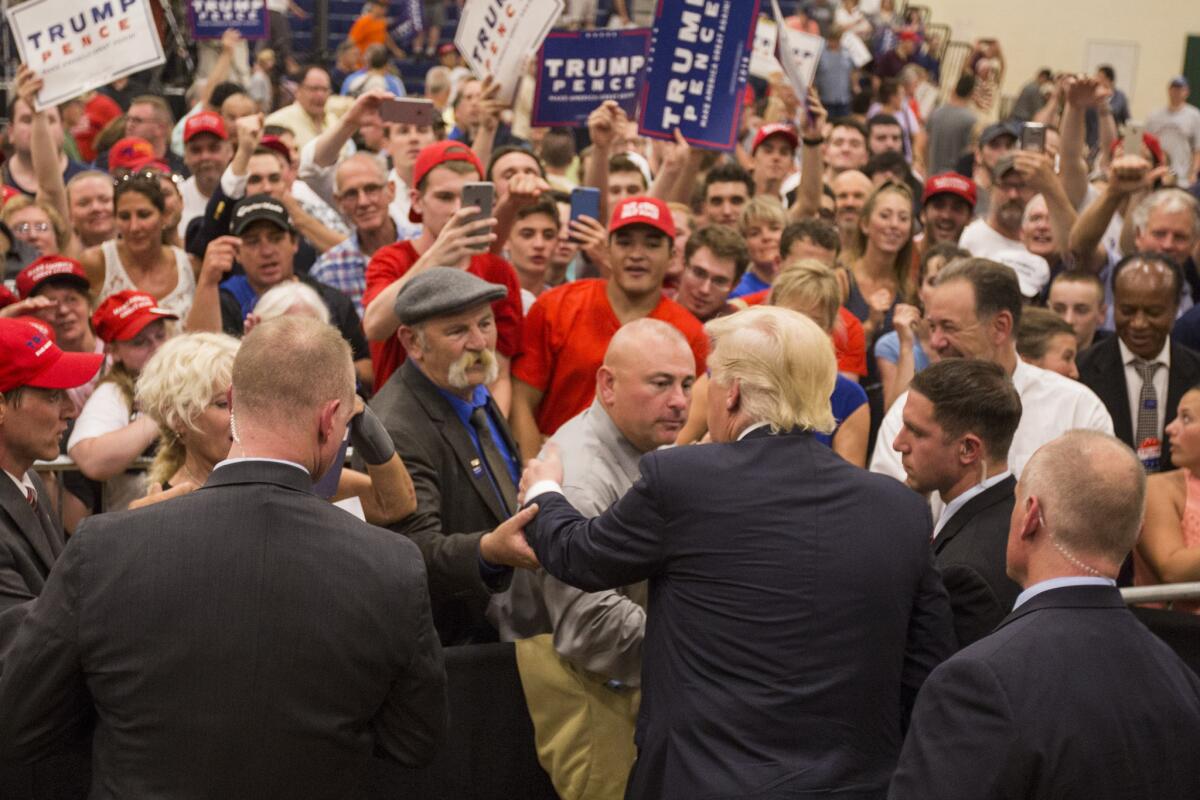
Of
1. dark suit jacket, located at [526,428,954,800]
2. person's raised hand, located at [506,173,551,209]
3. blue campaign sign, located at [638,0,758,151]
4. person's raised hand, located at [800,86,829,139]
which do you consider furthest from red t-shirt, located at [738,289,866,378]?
dark suit jacket, located at [526,428,954,800]

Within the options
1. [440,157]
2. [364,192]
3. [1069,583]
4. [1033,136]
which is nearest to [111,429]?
[440,157]

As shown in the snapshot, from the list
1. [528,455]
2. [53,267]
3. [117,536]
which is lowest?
[528,455]

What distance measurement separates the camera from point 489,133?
7.52 meters

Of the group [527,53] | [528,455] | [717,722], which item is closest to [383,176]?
[527,53]

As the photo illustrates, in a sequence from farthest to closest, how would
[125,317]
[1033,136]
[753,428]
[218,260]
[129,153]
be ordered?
[129,153] < [1033,136] < [218,260] < [125,317] < [753,428]

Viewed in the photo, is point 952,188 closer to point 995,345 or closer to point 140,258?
point 995,345

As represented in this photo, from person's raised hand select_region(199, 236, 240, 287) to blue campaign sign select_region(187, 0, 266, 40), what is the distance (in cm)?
539

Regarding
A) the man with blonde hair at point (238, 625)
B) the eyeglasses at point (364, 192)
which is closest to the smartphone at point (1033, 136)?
the eyeglasses at point (364, 192)

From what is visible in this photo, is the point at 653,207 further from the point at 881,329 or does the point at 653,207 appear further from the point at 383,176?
the point at 383,176

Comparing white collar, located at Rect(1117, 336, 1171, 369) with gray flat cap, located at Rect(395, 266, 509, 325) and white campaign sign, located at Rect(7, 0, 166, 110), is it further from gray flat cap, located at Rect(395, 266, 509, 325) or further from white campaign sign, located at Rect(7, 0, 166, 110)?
white campaign sign, located at Rect(7, 0, 166, 110)

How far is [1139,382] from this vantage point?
5.90m

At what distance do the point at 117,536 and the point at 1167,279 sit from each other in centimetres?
450

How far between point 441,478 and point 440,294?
57 cm

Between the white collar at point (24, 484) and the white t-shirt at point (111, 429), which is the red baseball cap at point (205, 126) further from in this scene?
the white collar at point (24, 484)
